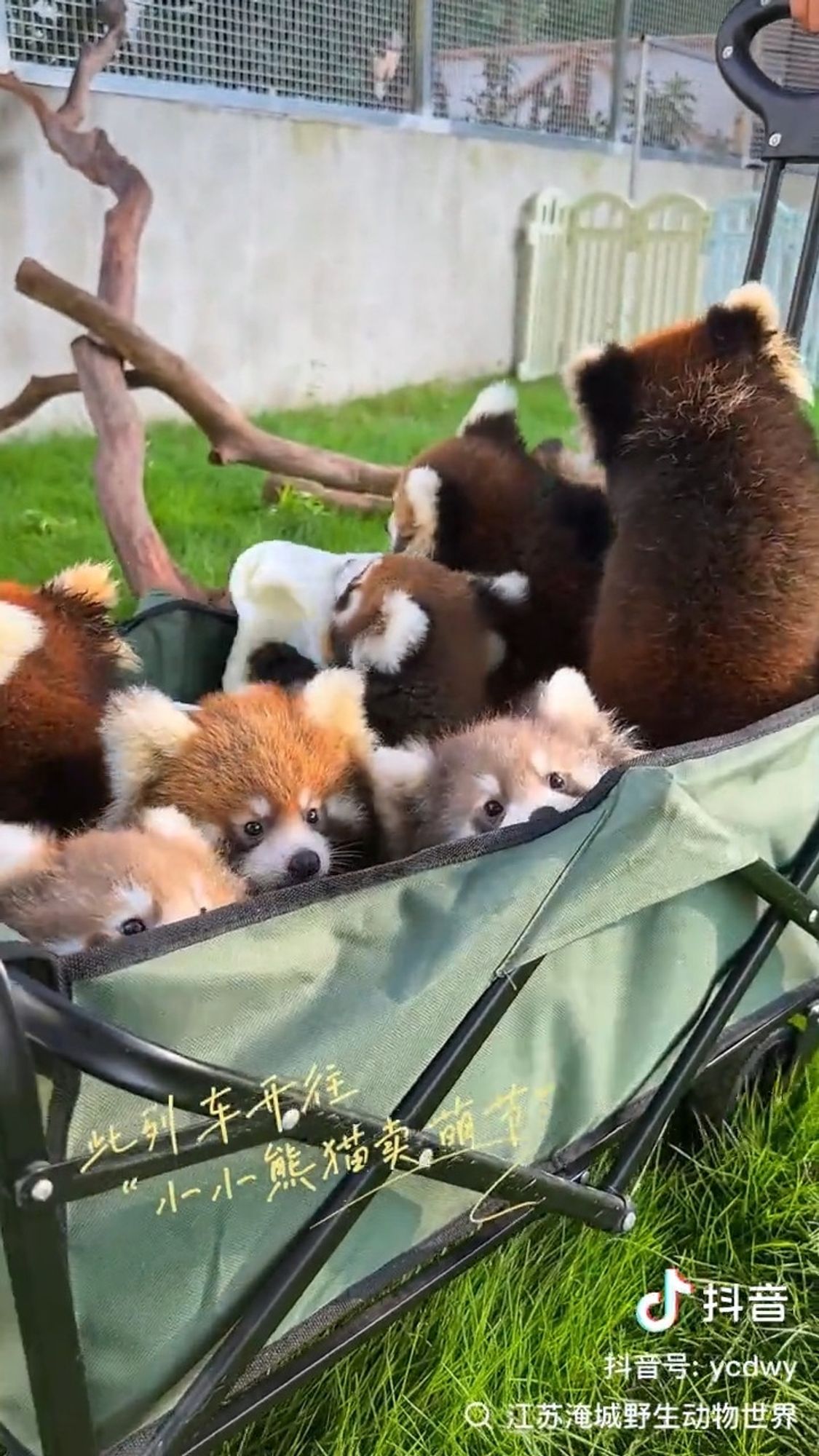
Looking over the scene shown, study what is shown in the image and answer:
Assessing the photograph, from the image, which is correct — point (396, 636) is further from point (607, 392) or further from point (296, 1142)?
point (296, 1142)

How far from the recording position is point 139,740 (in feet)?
3.14

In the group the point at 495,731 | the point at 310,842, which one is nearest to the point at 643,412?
the point at 495,731

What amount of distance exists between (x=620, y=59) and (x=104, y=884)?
245cm

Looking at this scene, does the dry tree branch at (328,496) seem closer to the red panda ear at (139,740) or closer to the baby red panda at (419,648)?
the baby red panda at (419,648)

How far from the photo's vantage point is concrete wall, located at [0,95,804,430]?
1783 mm

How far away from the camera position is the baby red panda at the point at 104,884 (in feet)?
2.46

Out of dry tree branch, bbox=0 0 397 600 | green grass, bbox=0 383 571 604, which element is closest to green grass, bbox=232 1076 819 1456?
green grass, bbox=0 383 571 604

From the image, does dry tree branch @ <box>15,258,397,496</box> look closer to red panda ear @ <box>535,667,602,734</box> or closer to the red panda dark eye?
red panda ear @ <box>535,667,602,734</box>

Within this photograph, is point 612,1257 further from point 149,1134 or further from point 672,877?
point 149,1134

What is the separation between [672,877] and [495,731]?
0.29 meters

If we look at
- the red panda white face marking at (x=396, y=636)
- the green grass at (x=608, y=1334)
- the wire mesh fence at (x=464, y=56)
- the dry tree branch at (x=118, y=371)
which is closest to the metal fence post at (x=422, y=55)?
the wire mesh fence at (x=464, y=56)

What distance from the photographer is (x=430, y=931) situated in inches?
27.5

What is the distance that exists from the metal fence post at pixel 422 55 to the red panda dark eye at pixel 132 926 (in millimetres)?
1896

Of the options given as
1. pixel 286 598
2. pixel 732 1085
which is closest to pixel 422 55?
pixel 286 598
